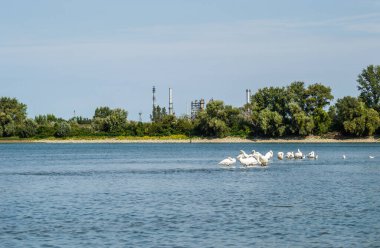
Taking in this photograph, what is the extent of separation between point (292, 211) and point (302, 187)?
12.4 metres

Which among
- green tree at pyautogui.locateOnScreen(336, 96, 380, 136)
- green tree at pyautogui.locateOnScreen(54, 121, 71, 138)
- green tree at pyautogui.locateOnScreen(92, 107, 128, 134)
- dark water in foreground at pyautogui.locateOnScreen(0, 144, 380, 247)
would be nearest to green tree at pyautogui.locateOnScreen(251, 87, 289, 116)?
green tree at pyautogui.locateOnScreen(336, 96, 380, 136)

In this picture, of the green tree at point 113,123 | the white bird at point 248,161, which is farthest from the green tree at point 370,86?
the white bird at point 248,161

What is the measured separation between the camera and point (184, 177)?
55812mm

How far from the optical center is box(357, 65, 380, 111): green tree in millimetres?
155625

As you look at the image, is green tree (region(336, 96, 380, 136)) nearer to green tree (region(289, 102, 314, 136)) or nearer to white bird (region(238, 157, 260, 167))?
green tree (region(289, 102, 314, 136))

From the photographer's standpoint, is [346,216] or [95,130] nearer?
[346,216]

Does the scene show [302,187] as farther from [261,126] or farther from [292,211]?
[261,126]

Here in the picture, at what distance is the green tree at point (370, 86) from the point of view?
511ft

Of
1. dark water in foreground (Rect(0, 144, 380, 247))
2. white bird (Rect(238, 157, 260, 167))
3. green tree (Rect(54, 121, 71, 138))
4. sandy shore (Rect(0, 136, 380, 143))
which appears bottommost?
dark water in foreground (Rect(0, 144, 380, 247))

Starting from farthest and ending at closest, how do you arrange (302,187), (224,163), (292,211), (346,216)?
(224,163)
(302,187)
(292,211)
(346,216)

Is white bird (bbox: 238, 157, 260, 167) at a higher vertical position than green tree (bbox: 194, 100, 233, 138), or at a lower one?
lower

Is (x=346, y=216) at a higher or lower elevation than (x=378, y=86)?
lower

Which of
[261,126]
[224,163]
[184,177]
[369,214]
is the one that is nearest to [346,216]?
[369,214]

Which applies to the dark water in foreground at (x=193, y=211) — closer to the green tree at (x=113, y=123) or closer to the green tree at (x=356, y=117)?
the green tree at (x=356, y=117)
